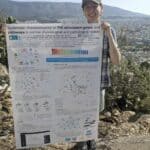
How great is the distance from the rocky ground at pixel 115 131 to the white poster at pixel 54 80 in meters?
1.04

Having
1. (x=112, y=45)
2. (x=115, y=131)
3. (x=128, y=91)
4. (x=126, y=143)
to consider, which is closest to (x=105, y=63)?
(x=112, y=45)

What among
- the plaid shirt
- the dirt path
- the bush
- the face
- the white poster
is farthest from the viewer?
the bush

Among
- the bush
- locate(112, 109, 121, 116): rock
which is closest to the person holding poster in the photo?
locate(112, 109, 121, 116): rock

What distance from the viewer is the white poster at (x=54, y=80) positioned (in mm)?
4871

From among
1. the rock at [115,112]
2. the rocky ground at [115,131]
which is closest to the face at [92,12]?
the rocky ground at [115,131]

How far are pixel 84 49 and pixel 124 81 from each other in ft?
10.7

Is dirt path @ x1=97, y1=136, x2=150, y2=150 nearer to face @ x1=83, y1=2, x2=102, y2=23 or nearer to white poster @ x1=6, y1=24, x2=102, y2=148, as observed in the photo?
white poster @ x1=6, y1=24, x2=102, y2=148

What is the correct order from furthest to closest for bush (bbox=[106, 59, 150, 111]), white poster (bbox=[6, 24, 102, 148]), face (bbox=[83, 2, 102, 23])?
bush (bbox=[106, 59, 150, 111]) < face (bbox=[83, 2, 102, 23]) < white poster (bbox=[6, 24, 102, 148])

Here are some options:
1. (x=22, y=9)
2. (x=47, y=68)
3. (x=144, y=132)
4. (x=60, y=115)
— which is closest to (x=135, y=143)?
(x=144, y=132)

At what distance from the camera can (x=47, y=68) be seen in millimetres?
4988

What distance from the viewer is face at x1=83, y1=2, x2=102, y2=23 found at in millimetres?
4977

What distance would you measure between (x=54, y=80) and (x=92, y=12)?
0.84 m

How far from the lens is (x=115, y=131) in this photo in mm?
7016

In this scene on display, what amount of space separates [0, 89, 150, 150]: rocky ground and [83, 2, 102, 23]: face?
1.98m
